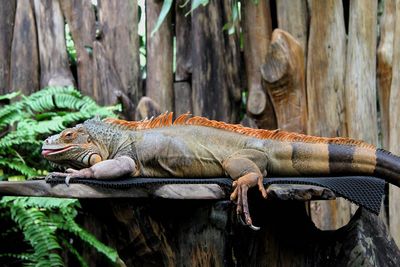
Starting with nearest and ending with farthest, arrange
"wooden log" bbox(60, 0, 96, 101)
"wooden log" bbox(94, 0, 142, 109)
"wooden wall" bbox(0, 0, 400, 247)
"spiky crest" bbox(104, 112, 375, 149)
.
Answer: "spiky crest" bbox(104, 112, 375, 149) → "wooden wall" bbox(0, 0, 400, 247) → "wooden log" bbox(94, 0, 142, 109) → "wooden log" bbox(60, 0, 96, 101)

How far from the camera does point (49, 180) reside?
9.41ft

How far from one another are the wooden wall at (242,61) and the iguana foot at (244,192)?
1.61 m

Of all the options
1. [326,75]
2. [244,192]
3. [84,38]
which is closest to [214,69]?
[326,75]

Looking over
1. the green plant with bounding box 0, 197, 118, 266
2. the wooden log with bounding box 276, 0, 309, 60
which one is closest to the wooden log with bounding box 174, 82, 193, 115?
the wooden log with bounding box 276, 0, 309, 60

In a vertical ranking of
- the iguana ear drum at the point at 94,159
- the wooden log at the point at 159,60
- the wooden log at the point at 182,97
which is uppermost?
the wooden log at the point at 159,60

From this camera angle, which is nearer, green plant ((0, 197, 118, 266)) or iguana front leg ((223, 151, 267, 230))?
iguana front leg ((223, 151, 267, 230))

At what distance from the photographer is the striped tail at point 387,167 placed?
9.47 ft

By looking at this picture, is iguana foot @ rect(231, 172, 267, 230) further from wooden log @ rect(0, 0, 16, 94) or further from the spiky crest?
wooden log @ rect(0, 0, 16, 94)

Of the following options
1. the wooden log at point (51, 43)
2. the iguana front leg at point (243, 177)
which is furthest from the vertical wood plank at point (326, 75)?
the wooden log at point (51, 43)

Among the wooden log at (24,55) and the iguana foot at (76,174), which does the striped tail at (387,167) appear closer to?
the iguana foot at (76,174)

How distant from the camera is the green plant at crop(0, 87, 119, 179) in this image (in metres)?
4.84

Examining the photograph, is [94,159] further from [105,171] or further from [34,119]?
[34,119]

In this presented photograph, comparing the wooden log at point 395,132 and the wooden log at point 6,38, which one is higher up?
the wooden log at point 6,38

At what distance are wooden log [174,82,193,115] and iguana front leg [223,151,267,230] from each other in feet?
6.44
